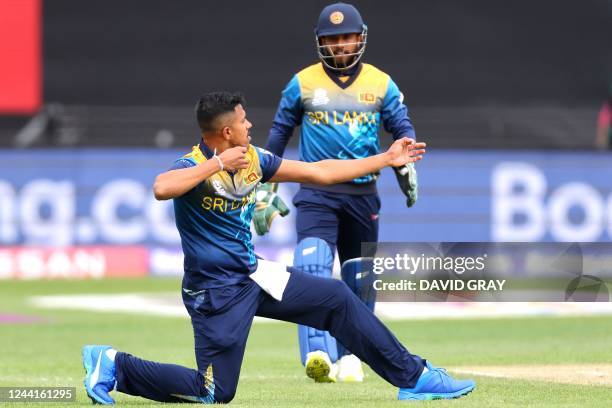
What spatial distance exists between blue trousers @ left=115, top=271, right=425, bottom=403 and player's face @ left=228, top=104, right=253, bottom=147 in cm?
76

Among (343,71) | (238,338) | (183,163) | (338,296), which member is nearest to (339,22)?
(343,71)

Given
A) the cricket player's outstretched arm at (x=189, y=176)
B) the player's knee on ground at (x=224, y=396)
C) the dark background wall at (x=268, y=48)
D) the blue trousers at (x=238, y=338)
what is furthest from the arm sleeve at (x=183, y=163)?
the dark background wall at (x=268, y=48)

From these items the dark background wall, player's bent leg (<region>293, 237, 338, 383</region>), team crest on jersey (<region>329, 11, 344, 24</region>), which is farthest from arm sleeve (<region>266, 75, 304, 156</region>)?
the dark background wall

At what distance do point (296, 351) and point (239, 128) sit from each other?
4928 millimetres

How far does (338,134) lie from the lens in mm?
9547

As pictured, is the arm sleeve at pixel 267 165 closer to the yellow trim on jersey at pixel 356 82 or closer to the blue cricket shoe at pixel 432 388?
the blue cricket shoe at pixel 432 388

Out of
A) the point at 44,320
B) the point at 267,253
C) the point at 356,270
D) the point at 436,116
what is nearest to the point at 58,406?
the point at 356,270

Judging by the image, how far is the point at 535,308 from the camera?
16.8m

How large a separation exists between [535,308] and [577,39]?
18.3ft

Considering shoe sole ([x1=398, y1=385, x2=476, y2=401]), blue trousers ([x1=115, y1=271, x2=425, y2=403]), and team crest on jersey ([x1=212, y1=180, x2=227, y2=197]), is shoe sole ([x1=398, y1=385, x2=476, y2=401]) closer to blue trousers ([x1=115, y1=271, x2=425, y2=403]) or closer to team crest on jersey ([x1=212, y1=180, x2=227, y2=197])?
blue trousers ([x1=115, y1=271, x2=425, y2=403])

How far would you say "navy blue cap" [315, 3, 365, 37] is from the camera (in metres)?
9.51

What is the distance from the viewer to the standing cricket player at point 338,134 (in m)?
9.53

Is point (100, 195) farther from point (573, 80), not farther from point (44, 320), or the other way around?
point (573, 80)

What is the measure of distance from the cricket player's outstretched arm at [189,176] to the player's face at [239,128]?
0.80ft
